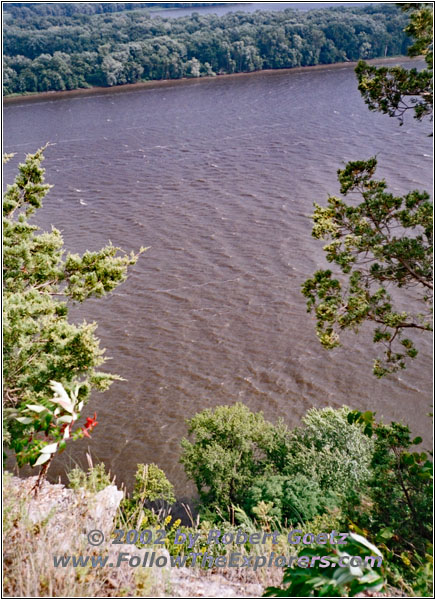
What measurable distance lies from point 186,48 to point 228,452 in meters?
100

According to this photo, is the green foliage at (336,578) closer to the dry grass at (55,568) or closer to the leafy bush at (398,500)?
the dry grass at (55,568)

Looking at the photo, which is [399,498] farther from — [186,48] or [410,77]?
[186,48]

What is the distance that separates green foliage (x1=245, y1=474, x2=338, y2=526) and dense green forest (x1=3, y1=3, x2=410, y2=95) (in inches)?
3721

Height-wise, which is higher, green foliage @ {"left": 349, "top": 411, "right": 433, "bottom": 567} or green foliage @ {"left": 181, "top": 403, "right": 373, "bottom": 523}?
green foliage @ {"left": 349, "top": 411, "right": 433, "bottom": 567}

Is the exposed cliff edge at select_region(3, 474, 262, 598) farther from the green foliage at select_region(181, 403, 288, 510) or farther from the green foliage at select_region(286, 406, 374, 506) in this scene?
the green foliage at select_region(181, 403, 288, 510)

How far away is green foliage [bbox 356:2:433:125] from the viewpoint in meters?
11.0

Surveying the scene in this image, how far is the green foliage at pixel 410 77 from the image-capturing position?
11.0m

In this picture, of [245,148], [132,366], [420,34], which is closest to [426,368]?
[132,366]

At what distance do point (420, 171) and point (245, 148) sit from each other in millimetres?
21758

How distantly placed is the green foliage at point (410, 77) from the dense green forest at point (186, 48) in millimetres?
94579

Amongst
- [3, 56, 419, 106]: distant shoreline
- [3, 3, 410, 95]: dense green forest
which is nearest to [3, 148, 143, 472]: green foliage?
[3, 56, 419, 106]: distant shoreline

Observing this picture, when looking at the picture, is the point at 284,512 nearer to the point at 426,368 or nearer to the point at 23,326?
the point at 23,326

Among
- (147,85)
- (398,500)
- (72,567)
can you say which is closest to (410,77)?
(398,500)

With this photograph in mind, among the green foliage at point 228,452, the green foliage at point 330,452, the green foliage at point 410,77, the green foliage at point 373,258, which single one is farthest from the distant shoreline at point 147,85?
the green foliage at point 373,258
